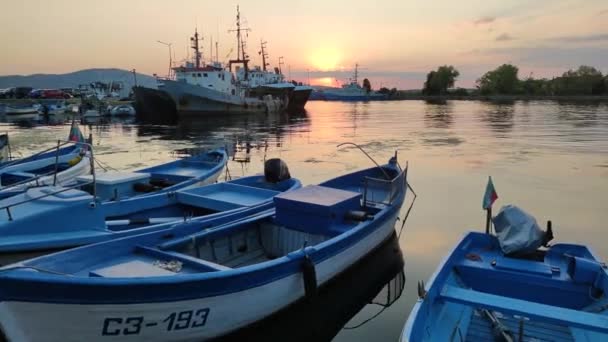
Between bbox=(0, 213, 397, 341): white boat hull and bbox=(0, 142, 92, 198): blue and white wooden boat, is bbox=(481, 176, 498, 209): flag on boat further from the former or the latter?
bbox=(0, 142, 92, 198): blue and white wooden boat

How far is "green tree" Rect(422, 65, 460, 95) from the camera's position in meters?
173

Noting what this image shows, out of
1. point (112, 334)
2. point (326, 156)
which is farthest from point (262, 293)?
point (326, 156)

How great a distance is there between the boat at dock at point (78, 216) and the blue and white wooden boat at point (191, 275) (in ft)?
3.21

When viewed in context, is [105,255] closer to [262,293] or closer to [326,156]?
[262,293]

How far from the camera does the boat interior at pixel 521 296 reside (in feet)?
17.1

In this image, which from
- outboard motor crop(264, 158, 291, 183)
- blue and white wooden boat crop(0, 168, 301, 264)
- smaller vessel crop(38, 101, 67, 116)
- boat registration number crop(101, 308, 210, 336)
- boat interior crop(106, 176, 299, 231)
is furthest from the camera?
smaller vessel crop(38, 101, 67, 116)

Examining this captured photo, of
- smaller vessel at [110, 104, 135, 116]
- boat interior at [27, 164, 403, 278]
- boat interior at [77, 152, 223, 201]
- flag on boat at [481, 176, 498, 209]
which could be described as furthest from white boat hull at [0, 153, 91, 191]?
smaller vessel at [110, 104, 135, 116]

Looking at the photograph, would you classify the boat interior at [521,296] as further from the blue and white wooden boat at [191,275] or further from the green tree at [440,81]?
the green tree at [440,81]

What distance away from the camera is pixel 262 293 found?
6.71 meters

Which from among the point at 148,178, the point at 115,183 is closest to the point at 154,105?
the point at 148,178

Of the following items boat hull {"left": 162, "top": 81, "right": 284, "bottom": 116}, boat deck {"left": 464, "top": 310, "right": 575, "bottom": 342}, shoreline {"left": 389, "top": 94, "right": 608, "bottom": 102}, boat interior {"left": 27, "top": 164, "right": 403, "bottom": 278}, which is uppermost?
shoreline {"left": 389, "top": 94, "right": 608, "bottom": 102}

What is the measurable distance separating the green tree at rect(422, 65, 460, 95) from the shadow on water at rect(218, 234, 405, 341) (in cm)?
17424

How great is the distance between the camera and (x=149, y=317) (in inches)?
223

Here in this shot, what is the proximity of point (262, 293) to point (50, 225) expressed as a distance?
13.6ft
